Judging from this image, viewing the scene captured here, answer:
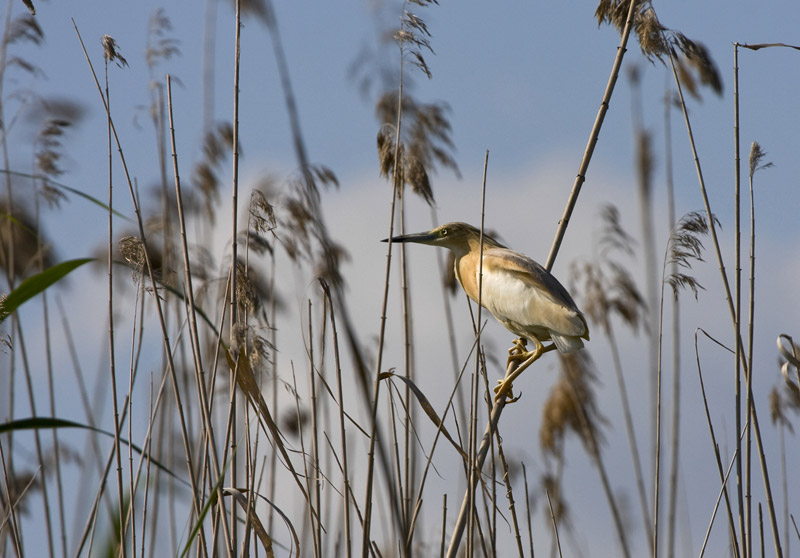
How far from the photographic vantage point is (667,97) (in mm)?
4672

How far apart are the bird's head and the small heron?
19 centimetres

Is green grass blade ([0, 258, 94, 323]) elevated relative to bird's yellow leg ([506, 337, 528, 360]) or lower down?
lower down

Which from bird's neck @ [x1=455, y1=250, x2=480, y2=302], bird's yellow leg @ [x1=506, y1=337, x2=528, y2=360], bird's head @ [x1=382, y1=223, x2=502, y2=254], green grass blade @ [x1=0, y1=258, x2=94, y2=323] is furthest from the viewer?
bird's head @ [x1=382, y1=223, x2=502, y2=254]

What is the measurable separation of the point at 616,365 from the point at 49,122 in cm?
286

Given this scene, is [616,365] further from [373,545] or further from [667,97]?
[373,545]

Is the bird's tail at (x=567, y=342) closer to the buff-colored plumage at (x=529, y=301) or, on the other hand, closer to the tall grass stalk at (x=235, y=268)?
the buff-colored plumage at (x=529, y=301)

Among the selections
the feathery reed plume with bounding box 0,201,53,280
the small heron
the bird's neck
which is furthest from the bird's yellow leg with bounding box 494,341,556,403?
the feathery reed plume with bounding box 0,201,53,280

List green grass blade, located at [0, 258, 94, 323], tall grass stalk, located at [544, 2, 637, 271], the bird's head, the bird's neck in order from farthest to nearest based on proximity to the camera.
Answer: the bird's head < the bird's neck < tall grass stalk, located at [544, 2, 637, 271] < green grass blade, located at [0, 258, 94, 323]

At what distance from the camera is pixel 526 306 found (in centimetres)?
354

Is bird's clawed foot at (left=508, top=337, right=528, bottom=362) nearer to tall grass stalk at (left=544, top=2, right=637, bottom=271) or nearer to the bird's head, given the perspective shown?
the bird's head

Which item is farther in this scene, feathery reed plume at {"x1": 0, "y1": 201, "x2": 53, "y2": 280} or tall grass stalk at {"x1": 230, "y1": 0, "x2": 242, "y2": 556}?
feathery reed plume at {"x1": 0, "y1": 201, "x2": 53, "y2": 280}

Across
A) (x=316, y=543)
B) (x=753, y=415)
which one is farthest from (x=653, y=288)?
(x=316, y=543)

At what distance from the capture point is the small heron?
134 inches

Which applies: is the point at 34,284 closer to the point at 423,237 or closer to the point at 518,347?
the point at 518,347
